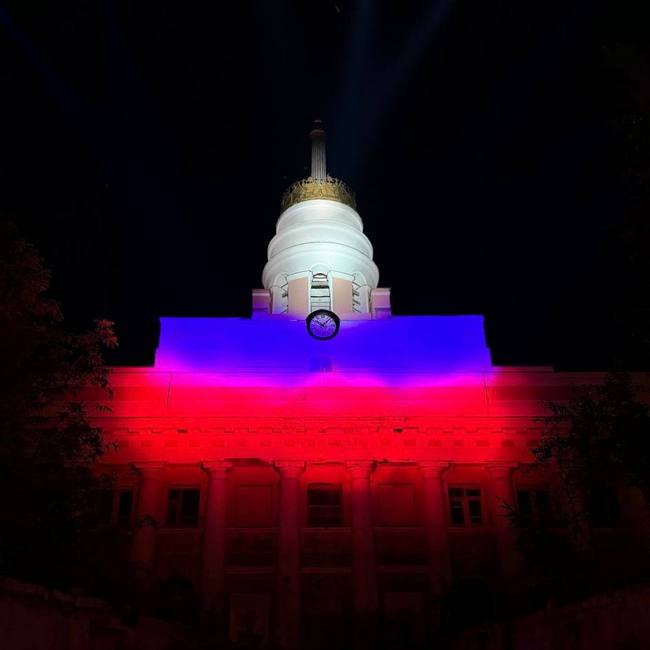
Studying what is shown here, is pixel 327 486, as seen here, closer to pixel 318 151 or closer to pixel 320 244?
pixel 320 244

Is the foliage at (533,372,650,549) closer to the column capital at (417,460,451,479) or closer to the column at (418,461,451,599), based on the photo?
the column at (418,461,451,599)

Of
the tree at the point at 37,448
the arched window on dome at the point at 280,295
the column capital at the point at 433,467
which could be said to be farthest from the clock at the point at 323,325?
the tree at the point at 37,448

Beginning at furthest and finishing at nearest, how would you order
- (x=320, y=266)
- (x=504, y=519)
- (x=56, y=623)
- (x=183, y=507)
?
(x=320, y=266) < (x=183, y=507) < (x=504, y=519) < (x=56, y=623)

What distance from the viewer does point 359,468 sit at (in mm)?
25438

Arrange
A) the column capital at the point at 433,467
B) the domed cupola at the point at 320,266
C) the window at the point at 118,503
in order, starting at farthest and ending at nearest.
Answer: the domed cupola at the point at 320,266 < the window at the point at 118,503 < the column capital at the point at 433,467

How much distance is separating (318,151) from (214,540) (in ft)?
86.6

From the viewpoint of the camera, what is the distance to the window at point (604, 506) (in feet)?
84.9

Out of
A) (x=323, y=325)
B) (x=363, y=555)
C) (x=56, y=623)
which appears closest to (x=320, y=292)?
(x=323, y=325)

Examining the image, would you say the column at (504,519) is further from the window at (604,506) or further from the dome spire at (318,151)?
the dome spire at (318,151)

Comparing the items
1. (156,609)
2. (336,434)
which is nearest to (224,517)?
(336,434)

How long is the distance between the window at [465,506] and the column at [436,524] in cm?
119

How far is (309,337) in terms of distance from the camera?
101ft

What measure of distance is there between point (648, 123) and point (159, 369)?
2015 cm

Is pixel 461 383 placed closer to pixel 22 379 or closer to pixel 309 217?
pixel 309 217
